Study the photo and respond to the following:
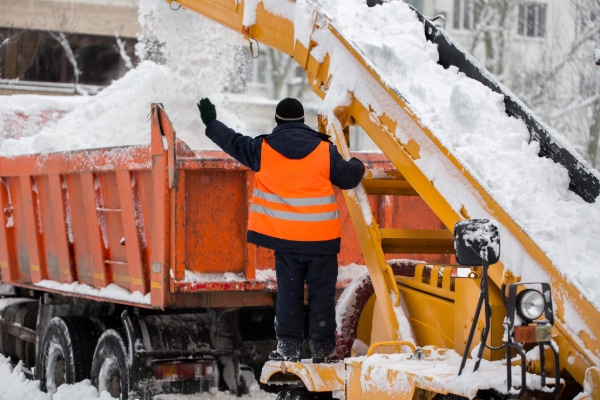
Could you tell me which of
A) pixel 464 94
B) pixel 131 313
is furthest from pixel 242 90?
pixel 464 94

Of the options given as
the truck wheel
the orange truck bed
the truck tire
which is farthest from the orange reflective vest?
the truck tire

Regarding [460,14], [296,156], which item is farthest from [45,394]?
[460,14]

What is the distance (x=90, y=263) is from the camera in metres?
6.75

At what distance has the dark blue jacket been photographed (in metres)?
4.70

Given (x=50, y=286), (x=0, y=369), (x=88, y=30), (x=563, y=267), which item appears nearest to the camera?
(x=563, y=267)

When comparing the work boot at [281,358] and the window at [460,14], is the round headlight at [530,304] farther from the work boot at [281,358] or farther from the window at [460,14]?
the window at [460,14]

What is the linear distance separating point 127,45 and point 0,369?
2036 cm

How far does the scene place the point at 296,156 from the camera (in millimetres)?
4703

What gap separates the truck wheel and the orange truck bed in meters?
0.26

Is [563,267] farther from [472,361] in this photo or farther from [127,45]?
[127,45]

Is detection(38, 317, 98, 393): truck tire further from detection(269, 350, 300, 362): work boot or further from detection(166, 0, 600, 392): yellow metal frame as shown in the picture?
detection(166, 0, 600, 392): yellow metal frame

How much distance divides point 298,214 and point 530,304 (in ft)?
5.22

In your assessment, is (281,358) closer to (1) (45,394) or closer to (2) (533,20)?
(1) (45,394)

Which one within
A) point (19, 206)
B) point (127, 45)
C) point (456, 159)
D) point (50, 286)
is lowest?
point (50, 286)
